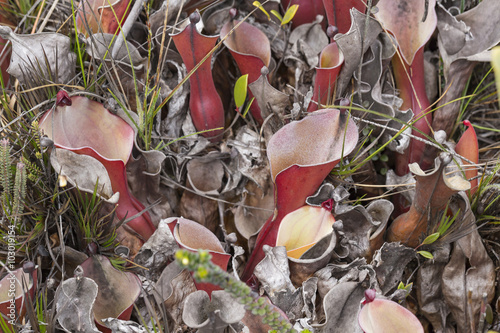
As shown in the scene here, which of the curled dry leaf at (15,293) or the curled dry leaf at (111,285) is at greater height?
Result: the curled dry leaf at (15,293)

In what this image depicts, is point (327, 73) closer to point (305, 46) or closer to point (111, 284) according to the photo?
point (305, 46)

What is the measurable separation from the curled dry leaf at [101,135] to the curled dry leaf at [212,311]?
33 centimetres

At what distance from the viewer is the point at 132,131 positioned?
1088 millimetres

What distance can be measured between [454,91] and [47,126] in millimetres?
1072

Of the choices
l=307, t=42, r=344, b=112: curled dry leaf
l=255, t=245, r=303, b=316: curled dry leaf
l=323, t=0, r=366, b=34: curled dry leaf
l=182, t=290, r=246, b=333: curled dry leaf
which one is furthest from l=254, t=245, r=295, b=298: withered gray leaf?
l=323, t=0, r=366, b=34: curled dry leaf

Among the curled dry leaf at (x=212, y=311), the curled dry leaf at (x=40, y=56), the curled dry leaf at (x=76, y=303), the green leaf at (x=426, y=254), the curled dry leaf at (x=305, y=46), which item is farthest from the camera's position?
the curled dry leaf at (x=305, y=46)

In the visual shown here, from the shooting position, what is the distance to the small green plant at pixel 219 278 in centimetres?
57

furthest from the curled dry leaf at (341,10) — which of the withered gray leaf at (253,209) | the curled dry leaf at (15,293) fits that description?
the curled dry leaf at (15,293)

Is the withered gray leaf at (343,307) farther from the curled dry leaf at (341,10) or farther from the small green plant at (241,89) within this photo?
the curled dry leaf at (341,10)

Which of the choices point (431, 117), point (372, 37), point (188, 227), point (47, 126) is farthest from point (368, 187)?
point (47, 126)

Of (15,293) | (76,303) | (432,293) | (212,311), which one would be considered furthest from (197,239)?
(432,293)

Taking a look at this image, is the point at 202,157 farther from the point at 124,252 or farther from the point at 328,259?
the point at 328,259

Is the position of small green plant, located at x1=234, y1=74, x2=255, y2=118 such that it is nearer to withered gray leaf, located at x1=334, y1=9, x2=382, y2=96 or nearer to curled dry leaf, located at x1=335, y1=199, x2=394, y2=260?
withered gray leaf, located at x1=334, y1=9, x2=382, y2=96

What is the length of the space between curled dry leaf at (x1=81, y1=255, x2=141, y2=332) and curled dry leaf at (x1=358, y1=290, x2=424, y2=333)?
0.50 m
